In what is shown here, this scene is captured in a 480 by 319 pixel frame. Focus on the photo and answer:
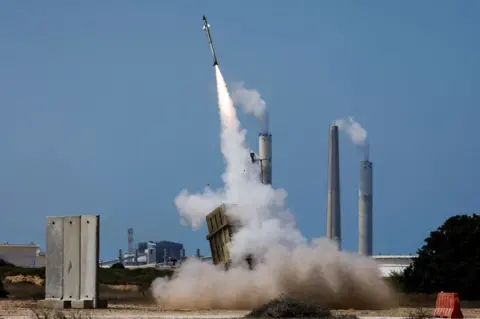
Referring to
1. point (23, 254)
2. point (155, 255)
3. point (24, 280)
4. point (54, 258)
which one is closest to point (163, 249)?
point (155, 255)

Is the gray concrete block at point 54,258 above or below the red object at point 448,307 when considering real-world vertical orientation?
above

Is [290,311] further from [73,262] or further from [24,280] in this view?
[24,280]

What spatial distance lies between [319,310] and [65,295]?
11.3m

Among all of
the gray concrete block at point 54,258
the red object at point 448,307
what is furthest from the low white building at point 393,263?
the red object at point 448,307

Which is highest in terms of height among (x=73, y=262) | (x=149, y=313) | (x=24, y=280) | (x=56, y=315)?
(x=73, y=262)

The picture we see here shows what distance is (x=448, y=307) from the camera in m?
33.3

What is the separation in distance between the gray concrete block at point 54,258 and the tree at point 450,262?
2498 centimetres

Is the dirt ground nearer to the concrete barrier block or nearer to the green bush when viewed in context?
the concrete barrier block

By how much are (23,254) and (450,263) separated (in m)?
61.1

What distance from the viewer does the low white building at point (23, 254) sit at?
351ft

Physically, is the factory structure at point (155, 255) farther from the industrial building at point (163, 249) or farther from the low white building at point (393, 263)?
the low white building at point (393, 263)

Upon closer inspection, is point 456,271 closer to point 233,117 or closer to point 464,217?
point 464,217

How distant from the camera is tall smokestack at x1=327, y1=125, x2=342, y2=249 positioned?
94938 mm

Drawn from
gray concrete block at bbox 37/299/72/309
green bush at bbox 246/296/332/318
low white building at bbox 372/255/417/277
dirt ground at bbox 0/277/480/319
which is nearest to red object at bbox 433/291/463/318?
dirt ground at bbox 0/277/480/319
